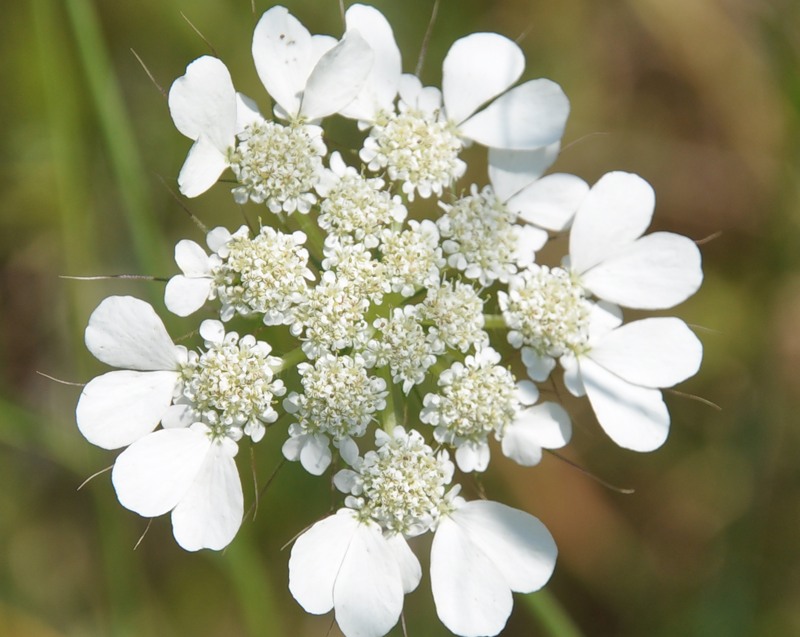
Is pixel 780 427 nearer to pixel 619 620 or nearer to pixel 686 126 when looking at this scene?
pixel 619 620

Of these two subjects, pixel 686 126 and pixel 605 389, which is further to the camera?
pixel 686 126

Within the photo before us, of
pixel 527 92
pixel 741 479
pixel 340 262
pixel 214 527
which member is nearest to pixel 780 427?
pixel 741 479

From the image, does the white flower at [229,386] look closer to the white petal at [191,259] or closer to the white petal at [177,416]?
the white petal at [177,416]

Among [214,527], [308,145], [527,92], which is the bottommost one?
[214,527]

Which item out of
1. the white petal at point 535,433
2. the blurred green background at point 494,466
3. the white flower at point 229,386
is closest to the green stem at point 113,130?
the blurred green background at point 494,466

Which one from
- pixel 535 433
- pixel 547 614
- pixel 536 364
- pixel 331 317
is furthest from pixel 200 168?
pixel 547 614
